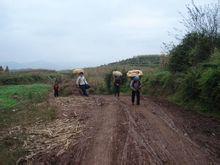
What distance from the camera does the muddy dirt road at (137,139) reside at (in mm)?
10766

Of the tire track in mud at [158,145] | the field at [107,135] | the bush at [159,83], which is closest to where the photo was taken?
the tire track in mud at [158,145]

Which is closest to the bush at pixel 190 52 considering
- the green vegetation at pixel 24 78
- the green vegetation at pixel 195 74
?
the green vegetation at pixel 195 74

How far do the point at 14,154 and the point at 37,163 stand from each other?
4.07 ft

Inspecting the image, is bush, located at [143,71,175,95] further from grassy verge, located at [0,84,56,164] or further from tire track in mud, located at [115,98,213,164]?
tire track in mud, located at [115,98,213,164]

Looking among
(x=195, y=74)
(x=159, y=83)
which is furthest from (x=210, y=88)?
(x=159, y=83)

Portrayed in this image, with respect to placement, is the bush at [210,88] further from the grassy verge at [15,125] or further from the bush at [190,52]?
the grassy verge at [15,125]

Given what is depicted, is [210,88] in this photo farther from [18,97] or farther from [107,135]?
[18,97]

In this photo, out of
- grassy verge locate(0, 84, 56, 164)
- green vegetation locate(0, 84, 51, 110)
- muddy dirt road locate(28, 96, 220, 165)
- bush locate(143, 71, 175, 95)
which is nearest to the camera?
muddy dirt road locate(28, 96, 220, 165)

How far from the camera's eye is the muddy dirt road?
10766 mm

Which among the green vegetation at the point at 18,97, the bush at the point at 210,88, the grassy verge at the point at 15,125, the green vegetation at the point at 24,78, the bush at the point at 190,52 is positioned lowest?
the green vegetation at the point at 24,78

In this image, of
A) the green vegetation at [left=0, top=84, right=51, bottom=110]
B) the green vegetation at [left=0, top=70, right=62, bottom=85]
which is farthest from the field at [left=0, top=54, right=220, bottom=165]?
the green vegetation at [left=0, top=70, right=62, bottom=85]

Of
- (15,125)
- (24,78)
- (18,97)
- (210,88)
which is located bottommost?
(24,78)

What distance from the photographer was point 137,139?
41.5 ft

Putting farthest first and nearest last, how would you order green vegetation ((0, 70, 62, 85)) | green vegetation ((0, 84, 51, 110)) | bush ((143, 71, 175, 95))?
green vegetation ((0, 70, 62, 85)), bush ((143, 71, 175, 95)), green vegetation ((0, 84, 51, 110))
